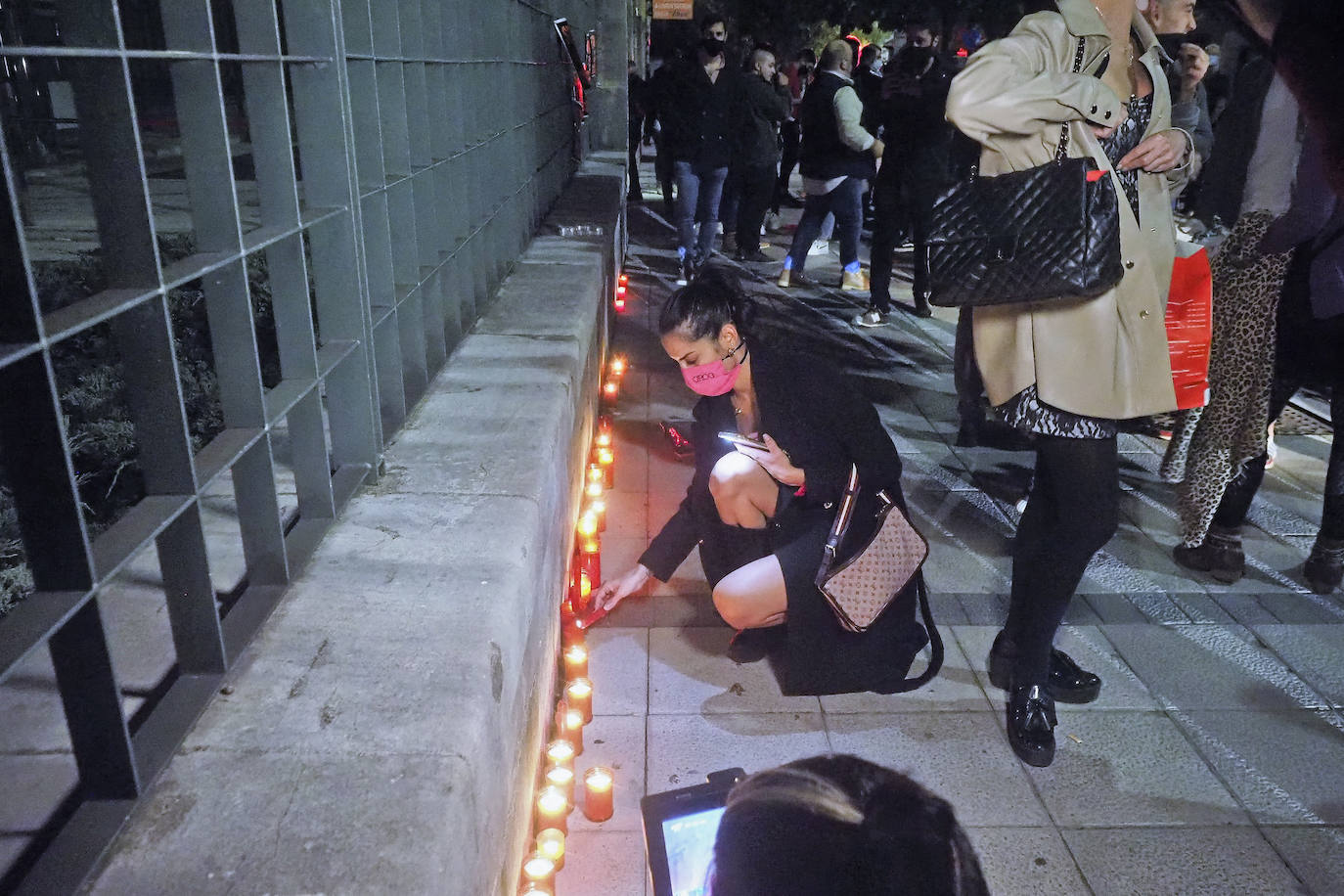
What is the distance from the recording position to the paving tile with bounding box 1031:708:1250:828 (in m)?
2.73

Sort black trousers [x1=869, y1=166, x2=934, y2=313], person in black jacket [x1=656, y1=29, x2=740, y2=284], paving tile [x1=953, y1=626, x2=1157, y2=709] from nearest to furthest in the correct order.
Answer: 1. paving tile [x1=953, y1=626, x2=1157, y2=709]
2. black trousers [x1=869, y1=166, x2=934, y2=313]
3. person in black jacket [x1=656, y1=29, x2=740, y2=284]

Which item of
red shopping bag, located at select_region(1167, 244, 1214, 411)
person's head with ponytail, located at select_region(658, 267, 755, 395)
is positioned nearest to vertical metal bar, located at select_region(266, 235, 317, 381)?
person's head with ponytail, located at select_region(658, 267, 755, 395)

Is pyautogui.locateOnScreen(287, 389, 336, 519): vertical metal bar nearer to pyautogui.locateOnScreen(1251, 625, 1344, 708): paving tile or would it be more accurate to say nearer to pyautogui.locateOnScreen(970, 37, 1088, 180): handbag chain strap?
pyautogui.locateOnScreen(970, 37, 1088, 180): handbag chain strap

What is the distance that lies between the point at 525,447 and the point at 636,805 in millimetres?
1128

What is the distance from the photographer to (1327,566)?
3.93 metres

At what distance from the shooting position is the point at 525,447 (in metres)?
3.17

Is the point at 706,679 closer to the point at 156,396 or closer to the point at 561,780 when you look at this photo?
the point at 561,780

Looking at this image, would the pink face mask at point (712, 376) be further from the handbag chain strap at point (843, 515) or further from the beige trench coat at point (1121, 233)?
the beige trench coat at point (1121, 233)

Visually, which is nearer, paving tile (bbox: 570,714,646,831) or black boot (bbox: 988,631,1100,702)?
paving tile (bbox: 570,714,646,831)

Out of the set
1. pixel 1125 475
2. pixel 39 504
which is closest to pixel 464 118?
pixel 39 504

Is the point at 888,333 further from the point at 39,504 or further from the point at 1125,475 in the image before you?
the point at 39,504

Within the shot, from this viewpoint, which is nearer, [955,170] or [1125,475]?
[955,170]

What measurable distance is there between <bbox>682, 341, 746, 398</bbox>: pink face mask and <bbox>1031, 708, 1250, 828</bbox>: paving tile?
148 centimetres

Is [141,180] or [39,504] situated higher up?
[141,180]
